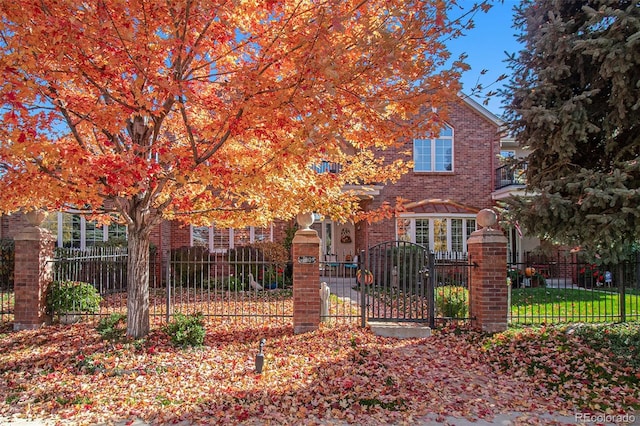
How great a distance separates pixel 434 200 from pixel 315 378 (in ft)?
40.4

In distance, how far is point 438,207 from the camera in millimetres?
16406

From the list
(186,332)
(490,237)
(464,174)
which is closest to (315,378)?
(186,332)

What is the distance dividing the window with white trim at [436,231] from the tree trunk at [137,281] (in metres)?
11.2

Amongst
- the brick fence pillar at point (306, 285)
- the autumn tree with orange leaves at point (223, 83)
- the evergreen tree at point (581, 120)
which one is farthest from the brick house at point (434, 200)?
the autumn tree with orange leaves at point (223, 83)

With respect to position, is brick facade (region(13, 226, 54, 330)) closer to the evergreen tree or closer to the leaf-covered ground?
the leaf-covered ground

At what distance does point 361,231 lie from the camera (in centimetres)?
1734

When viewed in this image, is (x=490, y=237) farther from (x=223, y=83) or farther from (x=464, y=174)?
(x=464, y=174)

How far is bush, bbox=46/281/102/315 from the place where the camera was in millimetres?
8070

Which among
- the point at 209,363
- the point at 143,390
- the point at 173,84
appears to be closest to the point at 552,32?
the point at 173,84

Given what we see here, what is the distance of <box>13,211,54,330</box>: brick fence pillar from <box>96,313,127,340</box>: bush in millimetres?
1244

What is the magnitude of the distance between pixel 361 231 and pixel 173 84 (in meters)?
12.9

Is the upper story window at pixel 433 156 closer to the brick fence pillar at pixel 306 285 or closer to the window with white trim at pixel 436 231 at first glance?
the window with white trim at pixel 436 231

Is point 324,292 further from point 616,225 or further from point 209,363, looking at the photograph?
point 616,225

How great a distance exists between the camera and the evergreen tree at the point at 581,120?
6.01m
